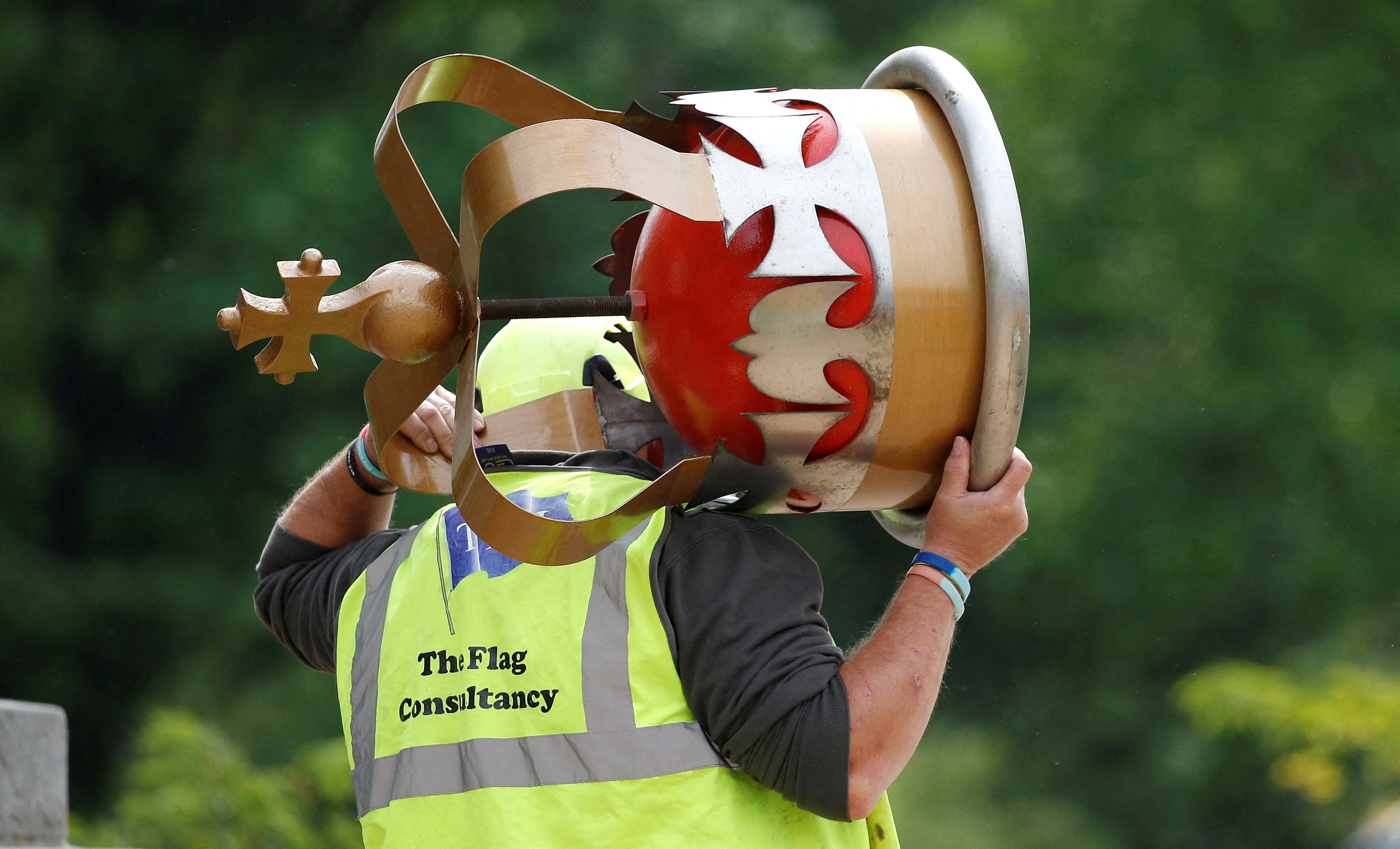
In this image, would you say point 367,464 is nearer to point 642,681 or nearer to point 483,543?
point 483,543

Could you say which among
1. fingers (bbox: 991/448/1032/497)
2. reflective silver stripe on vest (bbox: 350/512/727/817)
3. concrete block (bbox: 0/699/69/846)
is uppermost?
fingers (bbox: 991/448/1032/497)

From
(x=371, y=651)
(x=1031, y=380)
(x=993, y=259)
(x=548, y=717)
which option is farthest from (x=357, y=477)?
(x=1031, y=380)

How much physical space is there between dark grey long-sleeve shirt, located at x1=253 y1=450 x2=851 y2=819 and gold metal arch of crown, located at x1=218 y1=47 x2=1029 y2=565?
105 millimetres

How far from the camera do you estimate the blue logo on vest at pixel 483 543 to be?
6.13 feet

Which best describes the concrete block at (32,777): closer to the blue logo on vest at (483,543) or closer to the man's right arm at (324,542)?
the man's right arm at (324,542)

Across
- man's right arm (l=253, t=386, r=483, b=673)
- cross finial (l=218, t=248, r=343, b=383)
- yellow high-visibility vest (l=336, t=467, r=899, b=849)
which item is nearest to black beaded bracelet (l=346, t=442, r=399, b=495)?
man's right arm (l=253, t=386, r=483, b=673)

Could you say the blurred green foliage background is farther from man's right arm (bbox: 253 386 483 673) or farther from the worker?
the worker

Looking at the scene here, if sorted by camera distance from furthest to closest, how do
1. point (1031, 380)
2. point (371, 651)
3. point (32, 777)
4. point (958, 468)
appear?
point (1031, 380) → point (32, 777) → point (371, 651) → point (958, 468)

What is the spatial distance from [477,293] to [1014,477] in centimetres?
78

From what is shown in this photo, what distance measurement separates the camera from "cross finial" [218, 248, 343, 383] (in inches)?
61.6

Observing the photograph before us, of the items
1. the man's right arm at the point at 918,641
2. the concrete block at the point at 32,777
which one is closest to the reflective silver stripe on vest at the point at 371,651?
the man's right arm at the point at 918,641

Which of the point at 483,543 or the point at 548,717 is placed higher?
the point at 483,543

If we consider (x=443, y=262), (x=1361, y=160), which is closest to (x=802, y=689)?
(x=443, y=262)

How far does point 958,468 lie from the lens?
186 cm
